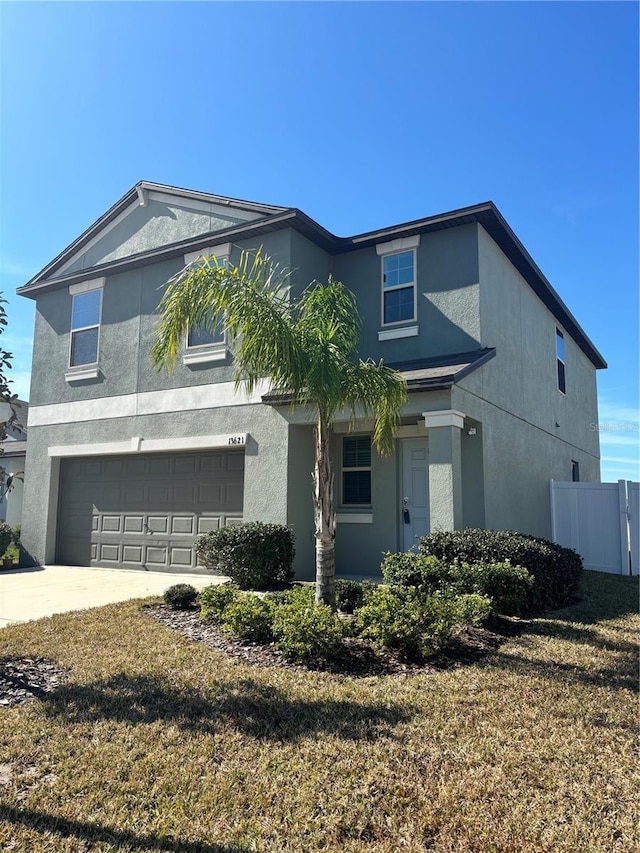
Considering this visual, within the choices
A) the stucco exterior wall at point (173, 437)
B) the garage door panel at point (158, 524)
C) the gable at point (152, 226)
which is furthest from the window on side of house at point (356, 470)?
the gable at point (152, 226)

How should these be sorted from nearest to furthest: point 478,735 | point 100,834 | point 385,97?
point 100,834 → point 478,735 → point 385,97

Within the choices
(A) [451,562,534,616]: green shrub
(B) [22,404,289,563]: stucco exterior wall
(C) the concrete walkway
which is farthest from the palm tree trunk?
(C) the concrete walkway

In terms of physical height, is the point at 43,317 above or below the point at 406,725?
above

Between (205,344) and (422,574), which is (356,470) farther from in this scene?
(422,574)

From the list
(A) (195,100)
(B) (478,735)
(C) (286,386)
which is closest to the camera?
(B) (478,735)

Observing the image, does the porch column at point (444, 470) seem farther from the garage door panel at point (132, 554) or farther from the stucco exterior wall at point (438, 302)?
the garage door panel at point (132, 554)

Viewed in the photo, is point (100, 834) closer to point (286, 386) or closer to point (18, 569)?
point (286, 386)

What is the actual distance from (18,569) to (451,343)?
11.2m

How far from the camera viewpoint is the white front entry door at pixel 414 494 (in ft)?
37.8

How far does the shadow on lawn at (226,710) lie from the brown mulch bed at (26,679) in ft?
0.73

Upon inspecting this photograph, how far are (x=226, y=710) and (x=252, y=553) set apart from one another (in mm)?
5434

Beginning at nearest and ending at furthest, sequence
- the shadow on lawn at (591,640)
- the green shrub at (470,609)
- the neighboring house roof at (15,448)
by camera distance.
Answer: the shadow on lawn at (591,640) < the green shrub at (470,609) < the neighboring house roof at (15,448)

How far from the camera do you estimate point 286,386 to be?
24.4 ft

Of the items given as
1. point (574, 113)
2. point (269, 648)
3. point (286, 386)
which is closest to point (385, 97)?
point (574, 113)
